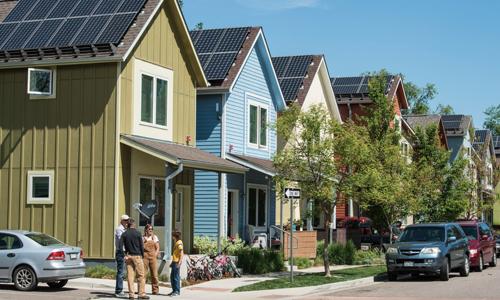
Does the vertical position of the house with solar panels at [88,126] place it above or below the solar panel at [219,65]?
below

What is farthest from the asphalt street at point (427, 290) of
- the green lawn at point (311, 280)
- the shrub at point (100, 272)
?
the shrub at point (100, 272)

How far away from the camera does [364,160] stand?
75.3 ft

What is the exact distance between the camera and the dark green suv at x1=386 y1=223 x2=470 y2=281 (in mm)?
23344

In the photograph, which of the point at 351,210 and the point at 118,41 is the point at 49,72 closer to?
the point at 118,41

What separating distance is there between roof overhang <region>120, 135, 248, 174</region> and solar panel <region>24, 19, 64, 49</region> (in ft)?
13.4

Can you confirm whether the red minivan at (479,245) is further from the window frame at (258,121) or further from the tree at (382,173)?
the window frame at (258,121)

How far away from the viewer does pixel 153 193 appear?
2481 centimetres

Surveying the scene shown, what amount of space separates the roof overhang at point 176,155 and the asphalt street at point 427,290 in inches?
211

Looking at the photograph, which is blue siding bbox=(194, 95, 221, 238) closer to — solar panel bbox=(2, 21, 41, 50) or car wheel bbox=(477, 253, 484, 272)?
solar panel bbox=(2, 21, 41, 50)

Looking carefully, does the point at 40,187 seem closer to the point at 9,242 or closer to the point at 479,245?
the point at 9,242

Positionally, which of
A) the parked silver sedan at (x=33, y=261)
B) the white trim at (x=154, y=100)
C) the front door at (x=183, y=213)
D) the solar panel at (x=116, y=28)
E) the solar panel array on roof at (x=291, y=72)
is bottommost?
the parked silver sedan at (x=33, y=261)

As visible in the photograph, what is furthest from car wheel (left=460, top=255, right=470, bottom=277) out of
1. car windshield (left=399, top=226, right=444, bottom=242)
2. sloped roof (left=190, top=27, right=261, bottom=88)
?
sloped roof (left=190, top=27, right=261, bottom=88)

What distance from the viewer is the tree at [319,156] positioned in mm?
22719

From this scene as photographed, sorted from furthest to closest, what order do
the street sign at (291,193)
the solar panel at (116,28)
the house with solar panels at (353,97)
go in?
the house with solar panels at (353,97) → the solar panel at (116,28) → the street sign at (291,193)
